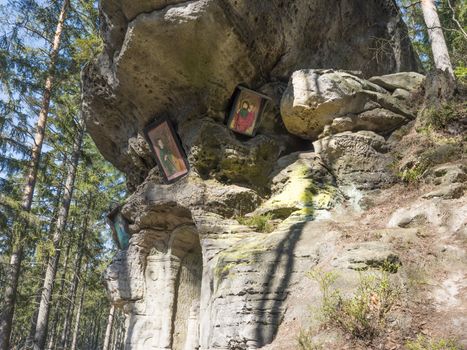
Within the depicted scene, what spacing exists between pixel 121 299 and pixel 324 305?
21.5 feet

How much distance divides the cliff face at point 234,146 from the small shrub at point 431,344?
1968 mm

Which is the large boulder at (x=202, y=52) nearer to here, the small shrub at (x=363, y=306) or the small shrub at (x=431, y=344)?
the small shrub at (x=363, y=306)

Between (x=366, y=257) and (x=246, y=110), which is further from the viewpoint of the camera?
(x=246, y=110)

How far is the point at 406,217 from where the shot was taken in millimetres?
6230

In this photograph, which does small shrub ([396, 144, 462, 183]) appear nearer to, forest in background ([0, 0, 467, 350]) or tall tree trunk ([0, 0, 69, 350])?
forest in background ([0, 0, 467, 350])

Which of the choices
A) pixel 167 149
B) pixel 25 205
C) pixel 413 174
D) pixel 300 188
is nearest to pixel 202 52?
pixel 167 149

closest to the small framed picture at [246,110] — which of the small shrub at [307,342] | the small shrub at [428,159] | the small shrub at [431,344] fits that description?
the small shrub at [428,159]

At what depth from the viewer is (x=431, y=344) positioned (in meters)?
3.62

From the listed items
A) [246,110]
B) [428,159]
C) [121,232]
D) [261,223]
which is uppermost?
[246,110]

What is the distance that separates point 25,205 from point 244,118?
6.34 meters

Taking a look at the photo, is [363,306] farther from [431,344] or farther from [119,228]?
[119,228]

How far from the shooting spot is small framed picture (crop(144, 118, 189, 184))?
9242mm

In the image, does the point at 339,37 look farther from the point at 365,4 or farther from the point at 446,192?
the point at 446,192

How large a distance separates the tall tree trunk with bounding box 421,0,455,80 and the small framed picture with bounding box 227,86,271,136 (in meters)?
3.99
